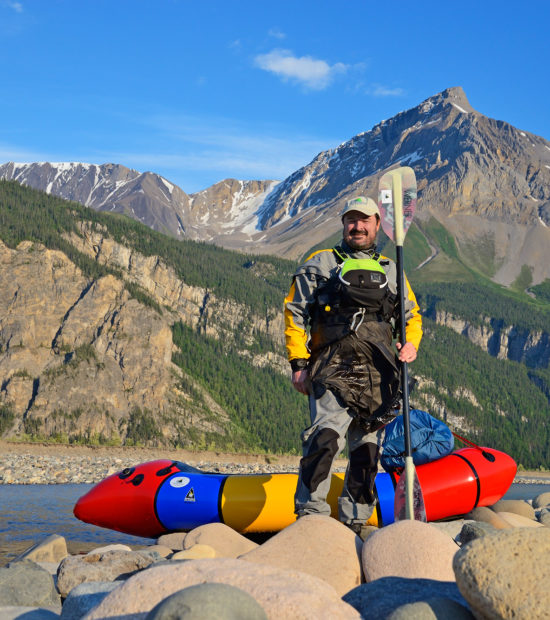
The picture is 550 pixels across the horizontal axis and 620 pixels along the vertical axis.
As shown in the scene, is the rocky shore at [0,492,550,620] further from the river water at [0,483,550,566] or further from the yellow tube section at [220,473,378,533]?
the river water at [0,483,550,566]

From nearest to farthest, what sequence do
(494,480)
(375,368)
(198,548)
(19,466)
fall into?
1. (198,548)
2. (375,368)
3. (494,480)
4. (19,466)

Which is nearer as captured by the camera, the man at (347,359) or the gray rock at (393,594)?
the gray rock at (393,594)

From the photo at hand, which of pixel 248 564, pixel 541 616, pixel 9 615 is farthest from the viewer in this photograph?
pixel 9 615

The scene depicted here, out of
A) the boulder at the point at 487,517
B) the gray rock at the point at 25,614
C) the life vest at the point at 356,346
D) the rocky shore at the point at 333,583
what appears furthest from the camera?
the boulder at the point at 487,517

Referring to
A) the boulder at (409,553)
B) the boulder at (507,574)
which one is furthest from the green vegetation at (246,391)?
the boulder at (507,574)

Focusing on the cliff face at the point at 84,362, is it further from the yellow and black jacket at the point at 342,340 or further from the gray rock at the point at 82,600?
the gray rock at the point at 82,600

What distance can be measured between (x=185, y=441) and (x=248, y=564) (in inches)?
4992

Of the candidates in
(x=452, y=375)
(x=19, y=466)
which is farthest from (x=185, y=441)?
(x=452, y=375)

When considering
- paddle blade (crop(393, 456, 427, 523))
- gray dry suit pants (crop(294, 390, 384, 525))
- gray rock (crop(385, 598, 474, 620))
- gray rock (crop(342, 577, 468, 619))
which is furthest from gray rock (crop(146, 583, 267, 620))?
paddle blade (crop(393, 456, 427, 523))

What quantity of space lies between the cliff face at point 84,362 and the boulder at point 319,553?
11800 cm

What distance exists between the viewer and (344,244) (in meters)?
7.46

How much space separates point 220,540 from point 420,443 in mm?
3726

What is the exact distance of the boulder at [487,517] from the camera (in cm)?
880

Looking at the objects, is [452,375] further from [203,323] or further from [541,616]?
[541,616]
